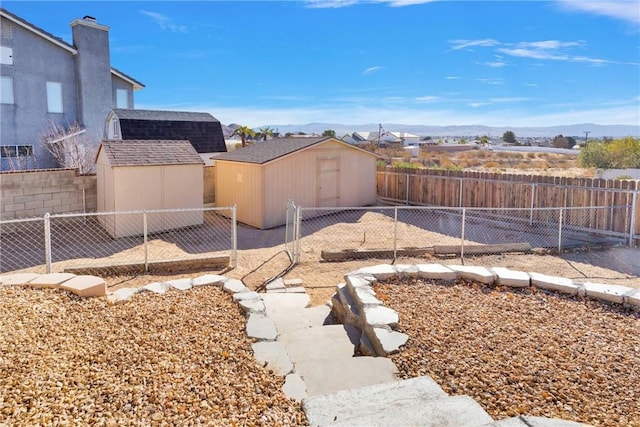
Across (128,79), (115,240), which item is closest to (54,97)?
(128,79)

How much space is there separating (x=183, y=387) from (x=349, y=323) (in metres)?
2.69

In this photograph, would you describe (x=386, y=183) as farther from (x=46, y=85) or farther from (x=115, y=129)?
(x=46, y=85)

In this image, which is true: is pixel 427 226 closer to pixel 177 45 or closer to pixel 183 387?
pixel 183 387

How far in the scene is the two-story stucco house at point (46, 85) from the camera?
2100cm

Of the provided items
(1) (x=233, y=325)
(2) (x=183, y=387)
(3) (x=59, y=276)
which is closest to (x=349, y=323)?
(1) (x=233, y=325)

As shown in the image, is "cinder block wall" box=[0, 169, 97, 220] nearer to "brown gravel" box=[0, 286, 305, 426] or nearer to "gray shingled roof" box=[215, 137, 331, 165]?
"gray shingled roof" box=[215, 137, 331, 165]

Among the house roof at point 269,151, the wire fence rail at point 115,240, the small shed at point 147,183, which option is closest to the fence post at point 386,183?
the house roof at point 269,151

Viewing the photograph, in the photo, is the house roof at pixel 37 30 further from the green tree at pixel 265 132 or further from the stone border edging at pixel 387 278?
the stone border edging at pixel 387 278

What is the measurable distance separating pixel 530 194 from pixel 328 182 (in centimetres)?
649

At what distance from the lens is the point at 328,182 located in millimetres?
15641

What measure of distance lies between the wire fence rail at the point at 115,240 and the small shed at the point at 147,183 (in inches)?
1.3

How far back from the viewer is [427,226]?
13.9 metres

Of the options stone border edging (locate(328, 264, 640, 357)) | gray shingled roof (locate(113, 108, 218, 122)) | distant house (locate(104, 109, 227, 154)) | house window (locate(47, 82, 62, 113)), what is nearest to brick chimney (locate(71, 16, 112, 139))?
house window (locate(47, 82, 62, 113))

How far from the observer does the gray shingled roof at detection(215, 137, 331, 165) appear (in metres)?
13.9
